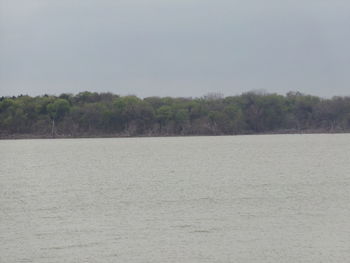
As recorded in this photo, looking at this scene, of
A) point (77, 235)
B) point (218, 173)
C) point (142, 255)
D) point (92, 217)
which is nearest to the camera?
point (142, 255)

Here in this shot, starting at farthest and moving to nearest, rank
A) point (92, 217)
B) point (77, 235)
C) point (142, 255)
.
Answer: point (92, 217)
point (77, 235)
point (142, 255)

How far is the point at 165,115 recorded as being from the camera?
12612 cm

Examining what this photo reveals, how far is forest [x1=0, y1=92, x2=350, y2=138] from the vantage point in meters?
124

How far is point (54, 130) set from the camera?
12588cm

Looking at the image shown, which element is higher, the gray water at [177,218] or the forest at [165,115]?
the forest at [165,115]

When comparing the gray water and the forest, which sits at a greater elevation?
the forest

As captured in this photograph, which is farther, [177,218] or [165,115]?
[165,115]

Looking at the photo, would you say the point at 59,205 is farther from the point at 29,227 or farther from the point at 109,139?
the point at 109,139

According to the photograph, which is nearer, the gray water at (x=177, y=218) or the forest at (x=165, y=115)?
the gray water at (x=177, y=218)

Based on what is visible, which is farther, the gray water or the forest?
the forest

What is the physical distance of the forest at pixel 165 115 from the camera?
124 meters

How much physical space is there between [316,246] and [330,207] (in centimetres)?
769

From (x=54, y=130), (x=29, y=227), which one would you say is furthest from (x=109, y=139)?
(x=29, y=227)

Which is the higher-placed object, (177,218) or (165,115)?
(165,115)
